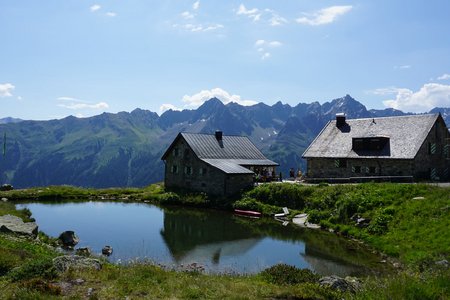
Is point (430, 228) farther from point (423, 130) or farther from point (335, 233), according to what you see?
point (423, 130)

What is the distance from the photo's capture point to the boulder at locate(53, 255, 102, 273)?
14562 millimetres

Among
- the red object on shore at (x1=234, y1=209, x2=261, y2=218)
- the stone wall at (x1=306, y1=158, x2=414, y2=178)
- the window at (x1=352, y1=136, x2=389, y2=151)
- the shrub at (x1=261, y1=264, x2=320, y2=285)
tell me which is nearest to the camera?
the shrub at (x1=261, y1=264, x2=320, y2=285)

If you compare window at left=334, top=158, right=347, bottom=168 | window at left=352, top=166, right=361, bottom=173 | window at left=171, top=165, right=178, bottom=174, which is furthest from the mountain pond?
window at left=334, top=158, right=347, bottom=168

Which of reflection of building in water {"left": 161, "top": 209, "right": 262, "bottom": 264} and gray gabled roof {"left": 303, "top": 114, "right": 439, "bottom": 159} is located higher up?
gray gabled roof {"left": 303, "top": 114, "right": 439, "bottom": 159}

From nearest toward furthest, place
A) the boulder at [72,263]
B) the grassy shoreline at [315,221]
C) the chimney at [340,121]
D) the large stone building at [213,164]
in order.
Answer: the grassy shoreline at [315,221] → the boulder at [72,263] → the large stone building at [213,164] → the chimney at [340,121]

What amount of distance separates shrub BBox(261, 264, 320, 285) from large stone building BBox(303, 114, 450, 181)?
1197 inches

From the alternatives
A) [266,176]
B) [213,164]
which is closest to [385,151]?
[266,176]

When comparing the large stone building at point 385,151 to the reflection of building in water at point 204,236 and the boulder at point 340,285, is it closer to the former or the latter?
the reflection of building in water at point 204,236

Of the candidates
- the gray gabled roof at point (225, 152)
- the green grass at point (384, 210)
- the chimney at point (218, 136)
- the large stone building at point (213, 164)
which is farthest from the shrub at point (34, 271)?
the chimney at point (218, 136)

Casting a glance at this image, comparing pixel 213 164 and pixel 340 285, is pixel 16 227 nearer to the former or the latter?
pixel 340 285

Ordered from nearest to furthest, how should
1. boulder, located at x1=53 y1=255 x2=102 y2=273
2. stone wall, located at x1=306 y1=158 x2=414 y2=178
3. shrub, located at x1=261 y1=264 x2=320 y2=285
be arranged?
boulder, located at x1=53 y1=255 x2=102 y2=273 < shrub, located at x1=261 y1=264 x2=320 y2=285 < stone wall, located at x1=306 y1=158 x2=414 y2=178

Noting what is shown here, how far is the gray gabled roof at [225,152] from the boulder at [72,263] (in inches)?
1317

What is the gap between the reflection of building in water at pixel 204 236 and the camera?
26.9 metres

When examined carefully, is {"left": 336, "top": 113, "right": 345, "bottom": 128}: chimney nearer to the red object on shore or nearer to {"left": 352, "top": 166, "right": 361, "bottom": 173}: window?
{"left": 352, "top": 166, "right": 361, "bottom": 173}: window
